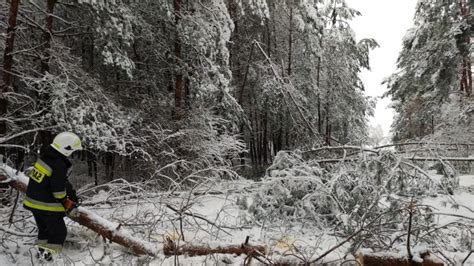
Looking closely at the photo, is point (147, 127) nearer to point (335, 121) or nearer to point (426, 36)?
point (426, 36)

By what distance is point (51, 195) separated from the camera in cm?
423

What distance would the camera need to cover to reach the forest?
4.20 m

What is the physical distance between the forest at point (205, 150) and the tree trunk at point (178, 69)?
43 mm

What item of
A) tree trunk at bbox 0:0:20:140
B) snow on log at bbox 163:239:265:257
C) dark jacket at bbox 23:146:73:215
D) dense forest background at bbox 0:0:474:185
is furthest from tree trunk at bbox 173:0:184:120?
snow on log at bbox 163:239:265:257

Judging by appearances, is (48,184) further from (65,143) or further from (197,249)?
(197,249)

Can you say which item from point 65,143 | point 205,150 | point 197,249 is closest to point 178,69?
point 205,150

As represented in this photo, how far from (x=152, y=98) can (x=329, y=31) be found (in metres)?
10.3

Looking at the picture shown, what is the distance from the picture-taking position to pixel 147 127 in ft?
26.9

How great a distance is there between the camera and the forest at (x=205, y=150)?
4.20 m

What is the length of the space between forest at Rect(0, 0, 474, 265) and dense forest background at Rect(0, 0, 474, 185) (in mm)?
46

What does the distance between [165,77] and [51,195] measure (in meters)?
6.27

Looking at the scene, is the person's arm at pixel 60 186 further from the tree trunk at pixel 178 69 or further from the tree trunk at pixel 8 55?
the tree trunk at pixel 178 69

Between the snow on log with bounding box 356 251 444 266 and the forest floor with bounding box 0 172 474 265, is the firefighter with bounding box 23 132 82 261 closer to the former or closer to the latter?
the forest floor with bounding box 0 172 474 265

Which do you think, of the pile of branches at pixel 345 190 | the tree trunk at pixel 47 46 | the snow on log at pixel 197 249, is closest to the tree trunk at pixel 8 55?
the tree trunk at pixel 47 46
